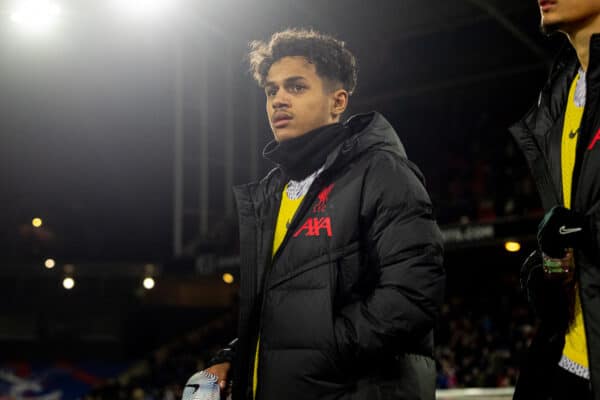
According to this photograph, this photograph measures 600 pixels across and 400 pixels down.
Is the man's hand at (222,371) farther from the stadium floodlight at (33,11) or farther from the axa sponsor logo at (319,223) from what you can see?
the stadium floodlight at (33,11)

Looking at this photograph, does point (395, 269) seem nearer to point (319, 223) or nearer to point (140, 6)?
point (319, 223)

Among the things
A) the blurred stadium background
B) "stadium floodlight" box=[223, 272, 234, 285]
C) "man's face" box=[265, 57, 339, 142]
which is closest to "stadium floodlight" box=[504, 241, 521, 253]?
the blurred stadium background

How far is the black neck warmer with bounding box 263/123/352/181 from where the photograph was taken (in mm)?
1946

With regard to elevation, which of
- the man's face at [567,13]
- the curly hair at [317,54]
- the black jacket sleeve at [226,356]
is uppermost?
the curly hair at [317,54]

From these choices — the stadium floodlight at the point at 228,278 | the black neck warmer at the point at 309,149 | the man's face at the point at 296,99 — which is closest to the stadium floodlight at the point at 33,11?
the stadium floodlight at the point at 228,278

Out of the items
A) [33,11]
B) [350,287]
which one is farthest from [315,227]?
[33,11]

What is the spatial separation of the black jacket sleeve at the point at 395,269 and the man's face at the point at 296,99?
28 cm

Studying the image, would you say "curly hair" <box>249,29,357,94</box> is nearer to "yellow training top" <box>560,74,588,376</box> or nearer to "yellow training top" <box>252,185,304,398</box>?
"yellow training top" <box>252,185,304,398</box>

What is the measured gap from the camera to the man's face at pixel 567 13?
1.57 meters

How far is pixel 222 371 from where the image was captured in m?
1.90

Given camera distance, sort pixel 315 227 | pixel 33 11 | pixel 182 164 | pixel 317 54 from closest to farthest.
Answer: pixel 315 227 → pixel 317 54 → pixel 33 11 → pixel 182 164

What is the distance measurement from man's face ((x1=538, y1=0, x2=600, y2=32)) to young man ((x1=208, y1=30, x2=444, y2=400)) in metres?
0.51

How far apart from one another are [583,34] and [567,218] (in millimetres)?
490

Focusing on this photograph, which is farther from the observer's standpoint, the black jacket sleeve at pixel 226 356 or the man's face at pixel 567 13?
the black jacket sleeve at pixel 226 356
